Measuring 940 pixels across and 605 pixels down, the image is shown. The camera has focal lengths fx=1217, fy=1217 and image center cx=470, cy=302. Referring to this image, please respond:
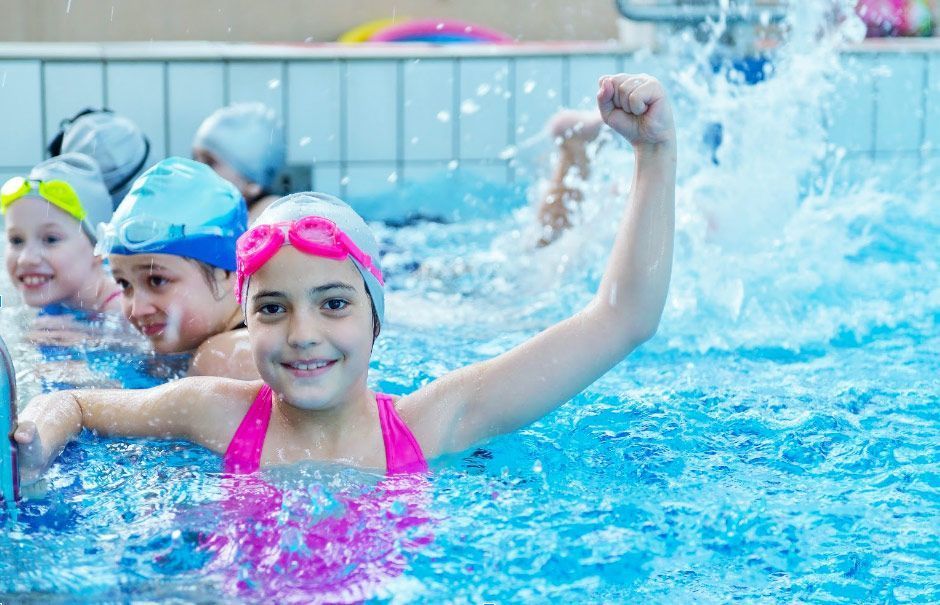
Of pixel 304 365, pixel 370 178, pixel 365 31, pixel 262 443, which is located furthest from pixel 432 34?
pixel 304 365

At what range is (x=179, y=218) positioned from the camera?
3.61 meters

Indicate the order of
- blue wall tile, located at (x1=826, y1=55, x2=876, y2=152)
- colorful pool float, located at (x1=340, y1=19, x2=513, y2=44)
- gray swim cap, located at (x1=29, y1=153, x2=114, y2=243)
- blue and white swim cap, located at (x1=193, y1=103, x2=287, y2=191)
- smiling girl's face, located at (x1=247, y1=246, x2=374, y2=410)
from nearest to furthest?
smiling girl's face, located at (x1=247, y1=246, x2=374, y2=410) → gray swim cap, located at (x1=29, y1=153, x2=114, y2=243) → blue and white swim cap, located at (x1=193, y1=103, x2=287, y2=191) → blue wall tile, located at (x1=826, y1=55, x2=876, y2=152) → colorful pool float, located at (x1=340, y1=19, x2=513, y2=44)

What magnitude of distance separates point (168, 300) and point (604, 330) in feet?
4.74

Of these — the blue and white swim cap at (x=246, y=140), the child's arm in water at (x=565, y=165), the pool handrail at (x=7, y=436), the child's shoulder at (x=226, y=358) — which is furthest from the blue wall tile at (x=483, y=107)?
the pool handrail at (x=7, y=436)

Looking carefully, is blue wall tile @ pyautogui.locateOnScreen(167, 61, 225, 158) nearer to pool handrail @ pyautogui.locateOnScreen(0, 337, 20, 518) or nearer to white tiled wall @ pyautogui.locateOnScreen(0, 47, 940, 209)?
white tiled wall @ pyautogui.locateOnScreen(0, 47, 940, 209)

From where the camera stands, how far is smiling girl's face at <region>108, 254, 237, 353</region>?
11.5 feet

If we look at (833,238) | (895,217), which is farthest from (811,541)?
(895,217)

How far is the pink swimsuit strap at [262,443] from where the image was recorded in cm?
278

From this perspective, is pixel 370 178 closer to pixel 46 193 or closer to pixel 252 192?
pixel 252 192

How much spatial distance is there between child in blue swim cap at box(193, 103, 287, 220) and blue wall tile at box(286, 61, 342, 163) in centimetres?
53

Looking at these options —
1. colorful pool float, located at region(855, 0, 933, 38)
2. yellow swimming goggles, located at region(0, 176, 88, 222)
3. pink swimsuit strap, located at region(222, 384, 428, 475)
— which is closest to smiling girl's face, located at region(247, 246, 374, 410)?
pink swimsuit strap, located at region(222, 384, 428, 475)

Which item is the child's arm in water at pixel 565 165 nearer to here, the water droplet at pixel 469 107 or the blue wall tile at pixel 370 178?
the water droplet at pixel 469 107

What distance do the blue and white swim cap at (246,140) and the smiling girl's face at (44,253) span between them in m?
1.63

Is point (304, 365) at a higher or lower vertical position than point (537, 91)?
lower
